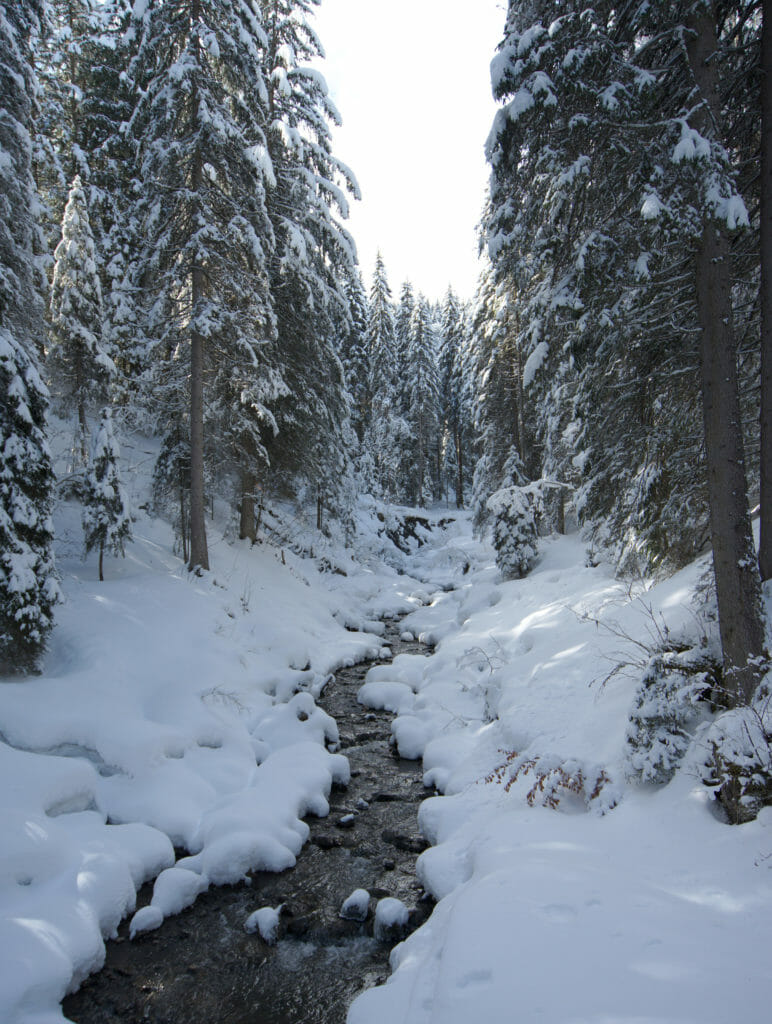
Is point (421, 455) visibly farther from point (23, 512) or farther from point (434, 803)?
point (434, 803)

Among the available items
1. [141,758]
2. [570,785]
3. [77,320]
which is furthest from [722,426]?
[77,320]

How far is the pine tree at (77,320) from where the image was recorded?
15648 mm

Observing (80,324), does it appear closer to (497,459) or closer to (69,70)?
(69,70)

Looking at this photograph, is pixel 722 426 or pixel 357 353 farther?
pixel 357 353

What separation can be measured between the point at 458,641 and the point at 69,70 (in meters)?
23.8

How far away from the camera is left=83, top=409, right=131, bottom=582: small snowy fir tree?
36.0 ft

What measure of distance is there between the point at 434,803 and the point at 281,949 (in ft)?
7.39

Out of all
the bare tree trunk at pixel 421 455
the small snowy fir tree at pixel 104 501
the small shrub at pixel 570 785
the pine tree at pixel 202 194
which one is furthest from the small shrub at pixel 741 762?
the bare tree trunk at pixel 421 455

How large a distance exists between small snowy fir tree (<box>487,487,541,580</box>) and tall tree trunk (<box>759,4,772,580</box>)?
9.47 meters

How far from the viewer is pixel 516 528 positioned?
15188 millimetres

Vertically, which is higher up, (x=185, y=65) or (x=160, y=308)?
(x=185, y=65)

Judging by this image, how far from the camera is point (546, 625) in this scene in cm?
1008

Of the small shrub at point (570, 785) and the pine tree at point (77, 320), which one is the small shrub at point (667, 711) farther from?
the pine tree at point (77, 320)

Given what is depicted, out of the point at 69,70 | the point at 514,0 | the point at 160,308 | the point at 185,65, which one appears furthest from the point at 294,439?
the point at 69,70
